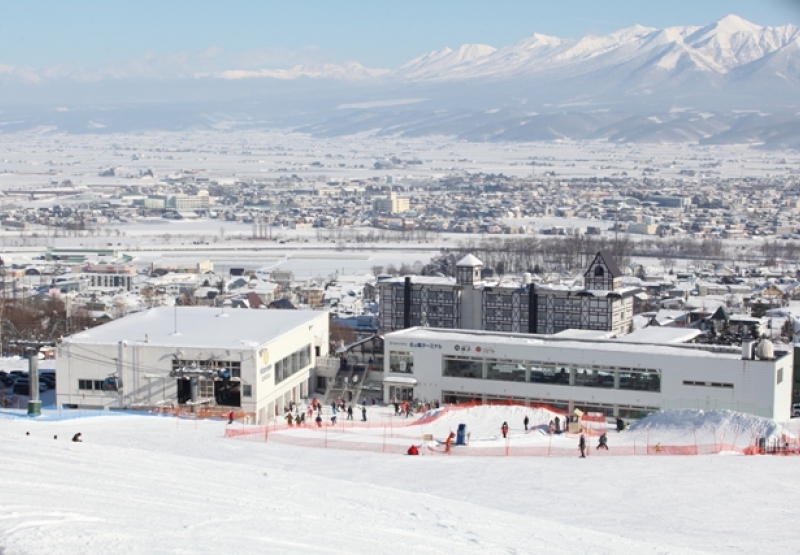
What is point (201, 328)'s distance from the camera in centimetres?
1056

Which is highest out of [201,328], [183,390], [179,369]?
[201,328]

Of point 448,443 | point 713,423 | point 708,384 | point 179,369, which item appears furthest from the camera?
point 708,384

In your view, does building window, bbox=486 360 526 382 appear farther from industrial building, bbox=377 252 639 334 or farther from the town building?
the town building

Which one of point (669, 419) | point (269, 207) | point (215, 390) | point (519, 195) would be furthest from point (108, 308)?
point (519, 195)

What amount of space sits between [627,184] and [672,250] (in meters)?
29.0

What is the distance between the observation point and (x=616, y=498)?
6.54 meters

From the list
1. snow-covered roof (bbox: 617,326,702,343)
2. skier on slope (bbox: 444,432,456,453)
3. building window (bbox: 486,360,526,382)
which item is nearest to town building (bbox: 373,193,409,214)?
snow-covered roof (bbox: 617,326,702,343)

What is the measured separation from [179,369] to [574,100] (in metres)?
155

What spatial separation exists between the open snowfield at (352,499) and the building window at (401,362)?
2.69 meters

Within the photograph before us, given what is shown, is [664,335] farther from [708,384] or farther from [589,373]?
[708,384]

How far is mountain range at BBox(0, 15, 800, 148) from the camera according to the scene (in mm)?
122250

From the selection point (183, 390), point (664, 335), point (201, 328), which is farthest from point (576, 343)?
point (183, 390)

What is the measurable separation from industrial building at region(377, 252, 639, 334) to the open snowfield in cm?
702

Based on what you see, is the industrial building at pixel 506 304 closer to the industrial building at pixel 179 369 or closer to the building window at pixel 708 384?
the building window at pixel 708 384
